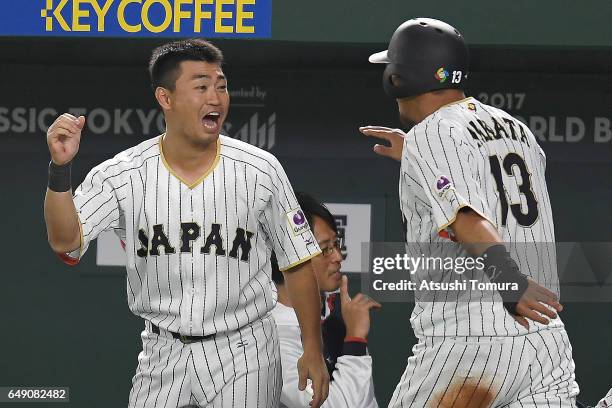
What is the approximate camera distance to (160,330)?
3.52 meters

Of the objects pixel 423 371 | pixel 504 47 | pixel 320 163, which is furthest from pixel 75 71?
pixel 423 371

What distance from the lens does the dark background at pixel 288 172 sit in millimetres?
5398

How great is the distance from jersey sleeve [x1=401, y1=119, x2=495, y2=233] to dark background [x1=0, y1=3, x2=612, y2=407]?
Answer: 222 cm

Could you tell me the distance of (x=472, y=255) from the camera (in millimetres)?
2969

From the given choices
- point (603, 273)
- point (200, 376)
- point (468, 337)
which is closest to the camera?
point (468, 337)

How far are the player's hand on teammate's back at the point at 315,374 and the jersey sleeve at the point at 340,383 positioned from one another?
14.6 inches

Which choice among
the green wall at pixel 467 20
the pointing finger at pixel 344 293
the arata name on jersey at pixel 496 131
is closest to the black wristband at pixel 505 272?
the arata name on jersey at pixel 496 131

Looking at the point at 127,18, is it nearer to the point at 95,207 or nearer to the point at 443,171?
the point at 95,207

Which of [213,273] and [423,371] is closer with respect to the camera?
[423,371]

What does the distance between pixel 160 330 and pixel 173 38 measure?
1.68 metres

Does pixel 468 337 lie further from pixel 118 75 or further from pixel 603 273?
pixel 118 75

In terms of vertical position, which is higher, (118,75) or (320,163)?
(118,75)

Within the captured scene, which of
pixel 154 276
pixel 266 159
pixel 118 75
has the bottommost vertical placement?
pixel 154 276

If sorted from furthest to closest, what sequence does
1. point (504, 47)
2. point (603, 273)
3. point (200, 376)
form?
point (603, 273)
point (504, 47)
point (200, 376)
